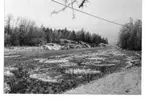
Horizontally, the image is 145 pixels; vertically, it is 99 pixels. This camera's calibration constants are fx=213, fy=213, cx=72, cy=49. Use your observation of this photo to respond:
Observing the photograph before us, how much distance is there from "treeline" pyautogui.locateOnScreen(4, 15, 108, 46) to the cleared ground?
0.28 ft

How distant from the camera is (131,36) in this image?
2.25 metres

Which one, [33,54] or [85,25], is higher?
[85,25]

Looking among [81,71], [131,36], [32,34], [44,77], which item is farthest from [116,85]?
[32,34]

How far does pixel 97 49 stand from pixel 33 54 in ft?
Answer: 2.30

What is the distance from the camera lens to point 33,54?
7.58 ft

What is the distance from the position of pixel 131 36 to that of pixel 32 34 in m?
1.06

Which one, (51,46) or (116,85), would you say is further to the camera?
(51,46)

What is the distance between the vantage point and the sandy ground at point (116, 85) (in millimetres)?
2188

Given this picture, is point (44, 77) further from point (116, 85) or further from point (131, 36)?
point (131, 36)

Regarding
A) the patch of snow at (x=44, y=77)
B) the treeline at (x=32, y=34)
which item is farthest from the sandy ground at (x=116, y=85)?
the treeline at (x=32, y=34)

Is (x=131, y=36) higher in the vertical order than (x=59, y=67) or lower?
higher

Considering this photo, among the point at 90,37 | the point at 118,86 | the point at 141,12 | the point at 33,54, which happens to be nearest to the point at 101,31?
the point at 90,37

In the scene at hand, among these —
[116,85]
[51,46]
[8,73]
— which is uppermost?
[51,46]

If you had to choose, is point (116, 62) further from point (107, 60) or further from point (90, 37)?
point (90, 37)
